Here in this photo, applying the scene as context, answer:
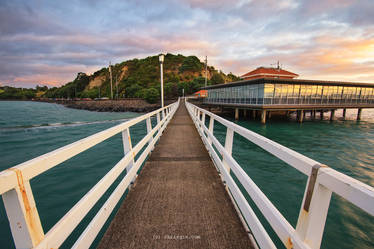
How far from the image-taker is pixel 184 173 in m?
3.87

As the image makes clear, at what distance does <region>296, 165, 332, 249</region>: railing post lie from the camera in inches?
42.0

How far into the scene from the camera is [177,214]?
8.23 feet

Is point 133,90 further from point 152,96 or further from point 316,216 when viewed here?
point 316,216

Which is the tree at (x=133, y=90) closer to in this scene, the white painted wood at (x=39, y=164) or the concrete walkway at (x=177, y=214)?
the concrete walkway at (x=177, y=214)

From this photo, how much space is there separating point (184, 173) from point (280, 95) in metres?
21.8

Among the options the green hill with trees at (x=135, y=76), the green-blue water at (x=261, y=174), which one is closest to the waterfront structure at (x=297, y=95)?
the green-blue water at (x=261, y=174)

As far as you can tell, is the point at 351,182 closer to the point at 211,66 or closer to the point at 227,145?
the point at 227,145

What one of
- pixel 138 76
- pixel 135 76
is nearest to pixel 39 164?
pixel 138 76

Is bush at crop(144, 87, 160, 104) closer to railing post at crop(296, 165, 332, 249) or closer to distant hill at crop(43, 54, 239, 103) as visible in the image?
distant hill at crop(43, 54, 239, 103)

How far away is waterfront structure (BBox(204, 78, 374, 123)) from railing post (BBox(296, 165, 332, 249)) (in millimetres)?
21230

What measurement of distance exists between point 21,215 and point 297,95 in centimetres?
2713

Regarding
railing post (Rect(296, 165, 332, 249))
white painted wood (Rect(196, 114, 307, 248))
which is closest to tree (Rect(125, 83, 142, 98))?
white painted wood (Rect(196, 114, 307, 248))

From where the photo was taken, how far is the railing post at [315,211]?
1067 millimetres

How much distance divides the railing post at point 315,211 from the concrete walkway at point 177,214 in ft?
3.68
